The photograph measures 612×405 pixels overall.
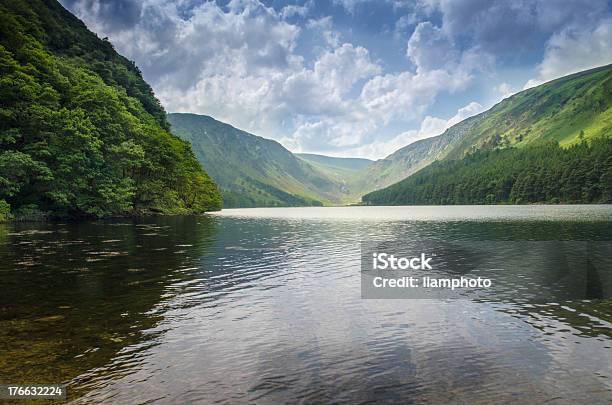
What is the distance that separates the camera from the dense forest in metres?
67.1

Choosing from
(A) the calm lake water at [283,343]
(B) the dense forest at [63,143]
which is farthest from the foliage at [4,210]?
(A) the calm lake water at [283,343]

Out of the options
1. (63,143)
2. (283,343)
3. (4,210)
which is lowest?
(283,343)

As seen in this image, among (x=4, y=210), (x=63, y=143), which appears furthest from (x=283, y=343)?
(x=63, y=143)

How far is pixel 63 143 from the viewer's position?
7269 cm

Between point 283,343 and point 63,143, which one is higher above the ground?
point 63,143

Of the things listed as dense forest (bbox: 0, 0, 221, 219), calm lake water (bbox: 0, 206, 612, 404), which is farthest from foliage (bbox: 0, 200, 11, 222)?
calm lake water (bbox: 0, 206, 612, 404)

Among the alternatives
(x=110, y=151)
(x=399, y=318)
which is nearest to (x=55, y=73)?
(x=110, y=151)

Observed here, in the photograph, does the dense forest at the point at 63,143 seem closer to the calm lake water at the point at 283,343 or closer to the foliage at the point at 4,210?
the foliage at the point at 4,210

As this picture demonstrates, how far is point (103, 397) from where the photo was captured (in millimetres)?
10125

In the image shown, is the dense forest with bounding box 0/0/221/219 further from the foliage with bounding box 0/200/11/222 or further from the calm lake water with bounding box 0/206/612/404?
the calm lake water with bounding box 0/206/612/404

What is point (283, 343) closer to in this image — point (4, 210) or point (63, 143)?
point (4, 210)

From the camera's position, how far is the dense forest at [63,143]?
67062 mm

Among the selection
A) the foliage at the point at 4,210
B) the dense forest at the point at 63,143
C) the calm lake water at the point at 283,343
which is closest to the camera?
the calm lake water at the point at 283,343

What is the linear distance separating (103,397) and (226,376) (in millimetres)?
3139
